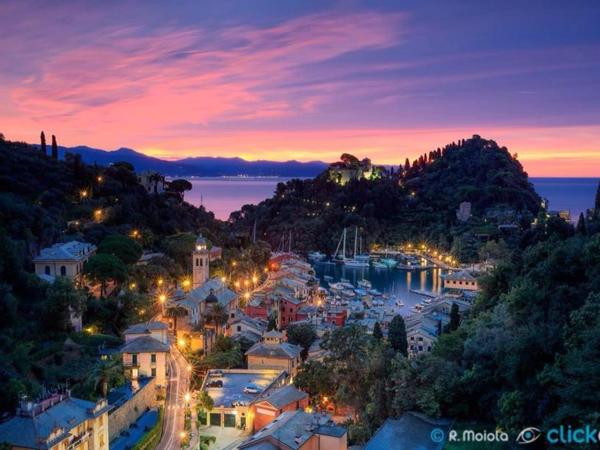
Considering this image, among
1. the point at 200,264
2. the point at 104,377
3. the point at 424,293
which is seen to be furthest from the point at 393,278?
the point at 104,377

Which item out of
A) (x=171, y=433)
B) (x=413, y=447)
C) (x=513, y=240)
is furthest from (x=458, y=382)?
(x=513, y=240)

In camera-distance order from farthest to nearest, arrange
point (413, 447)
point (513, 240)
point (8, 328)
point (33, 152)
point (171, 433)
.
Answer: point (513, 240) → point (33, 152) → point (8, 328) → point (171, 433) → point (413, 447)

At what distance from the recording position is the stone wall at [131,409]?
46.5 feet

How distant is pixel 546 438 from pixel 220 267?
26585 mm

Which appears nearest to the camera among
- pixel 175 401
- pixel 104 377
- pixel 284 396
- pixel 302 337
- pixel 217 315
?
pixel 104 377

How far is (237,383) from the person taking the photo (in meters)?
18.7

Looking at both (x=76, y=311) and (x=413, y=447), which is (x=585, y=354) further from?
(x=76, y=311)

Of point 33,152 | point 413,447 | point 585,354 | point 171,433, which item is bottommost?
point 171,433

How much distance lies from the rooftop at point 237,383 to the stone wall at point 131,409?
1.82m

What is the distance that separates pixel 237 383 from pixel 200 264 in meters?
11.3

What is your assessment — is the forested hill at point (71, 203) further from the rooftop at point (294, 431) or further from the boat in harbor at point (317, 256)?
the boat in harbor at point (317, 256)

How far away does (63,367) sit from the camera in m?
15.8

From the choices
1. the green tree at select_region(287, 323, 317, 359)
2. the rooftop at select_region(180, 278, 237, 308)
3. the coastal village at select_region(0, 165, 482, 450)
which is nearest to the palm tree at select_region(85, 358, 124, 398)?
the coastal village at select_region(0, 165, 482, 450)

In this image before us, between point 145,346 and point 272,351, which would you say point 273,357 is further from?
point 145,346
